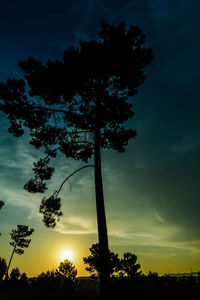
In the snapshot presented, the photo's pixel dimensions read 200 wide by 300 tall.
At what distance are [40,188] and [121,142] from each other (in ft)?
19.0

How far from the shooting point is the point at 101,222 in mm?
9641

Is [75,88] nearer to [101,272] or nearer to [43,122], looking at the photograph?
[43,122]

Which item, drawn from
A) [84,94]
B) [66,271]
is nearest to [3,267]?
[66,271]

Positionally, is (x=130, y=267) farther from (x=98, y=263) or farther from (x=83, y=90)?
(x=83, y=90)

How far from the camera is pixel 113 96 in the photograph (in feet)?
37.2

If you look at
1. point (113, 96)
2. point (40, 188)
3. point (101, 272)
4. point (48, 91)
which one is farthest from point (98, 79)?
point (101, 272)

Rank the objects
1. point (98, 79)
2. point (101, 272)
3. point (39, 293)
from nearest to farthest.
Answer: point (101, 272) < point (39, 293) < point (98, 79)

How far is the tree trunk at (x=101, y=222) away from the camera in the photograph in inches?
332

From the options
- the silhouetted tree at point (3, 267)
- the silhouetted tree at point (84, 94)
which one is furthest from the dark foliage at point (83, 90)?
the silhouetted tree at point (3, 267)

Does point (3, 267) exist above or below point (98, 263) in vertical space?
above

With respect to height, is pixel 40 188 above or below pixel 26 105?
below

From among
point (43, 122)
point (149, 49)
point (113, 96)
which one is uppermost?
point (149, 49)

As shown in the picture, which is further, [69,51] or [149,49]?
[149,49]

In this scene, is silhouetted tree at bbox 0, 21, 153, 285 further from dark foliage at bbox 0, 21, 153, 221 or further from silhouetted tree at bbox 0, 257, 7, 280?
silhouetted tree at bbox 0, 257, 7, 280
